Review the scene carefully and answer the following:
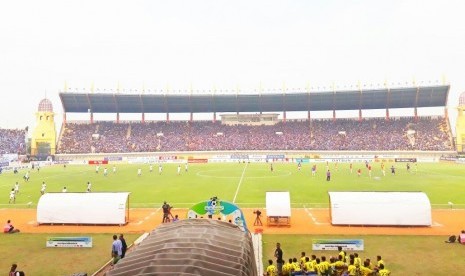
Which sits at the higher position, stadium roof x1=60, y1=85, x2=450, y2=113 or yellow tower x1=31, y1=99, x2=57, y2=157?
stadium roof x1=60, y1=85, x2=450, y2=113

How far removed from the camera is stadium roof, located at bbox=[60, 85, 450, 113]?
8681cm

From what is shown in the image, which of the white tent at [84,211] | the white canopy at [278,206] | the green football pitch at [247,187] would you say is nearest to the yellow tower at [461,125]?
the green football pitch at [247,187]

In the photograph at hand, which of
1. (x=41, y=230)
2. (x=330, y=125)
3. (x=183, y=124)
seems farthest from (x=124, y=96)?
(x=41, y=230)

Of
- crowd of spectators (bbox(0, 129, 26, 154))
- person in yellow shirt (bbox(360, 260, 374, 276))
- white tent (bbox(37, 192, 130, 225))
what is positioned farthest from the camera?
crowd of spectators (bbox(0, 129, 26, 154))

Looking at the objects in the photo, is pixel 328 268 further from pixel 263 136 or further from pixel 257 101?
pixel 257 101

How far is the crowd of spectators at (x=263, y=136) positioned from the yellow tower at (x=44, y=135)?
2614 millimetres

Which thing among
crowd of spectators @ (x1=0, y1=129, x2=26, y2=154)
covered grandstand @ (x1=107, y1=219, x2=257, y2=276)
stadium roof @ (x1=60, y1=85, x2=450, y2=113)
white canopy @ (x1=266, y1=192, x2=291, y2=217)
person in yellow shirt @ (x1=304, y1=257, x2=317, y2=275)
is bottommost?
person in yellow shirt @ (x1=304, y1=257, x2=317, y2=275)

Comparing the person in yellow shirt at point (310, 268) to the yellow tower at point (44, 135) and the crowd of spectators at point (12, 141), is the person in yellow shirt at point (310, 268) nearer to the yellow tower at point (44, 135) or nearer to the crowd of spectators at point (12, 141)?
the yellow tower at point (44, 135)

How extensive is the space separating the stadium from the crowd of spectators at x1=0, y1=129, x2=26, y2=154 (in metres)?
0.43

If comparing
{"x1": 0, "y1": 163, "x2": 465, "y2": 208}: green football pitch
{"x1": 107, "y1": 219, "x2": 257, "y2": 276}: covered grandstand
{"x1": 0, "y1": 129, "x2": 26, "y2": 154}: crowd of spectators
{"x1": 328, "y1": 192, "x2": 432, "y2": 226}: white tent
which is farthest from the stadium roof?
{"x1": 107, "y1": 219, "x2": 257, "y2": 276}: covered grandstand

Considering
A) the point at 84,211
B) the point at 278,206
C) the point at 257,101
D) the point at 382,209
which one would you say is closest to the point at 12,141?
the point at 257,101

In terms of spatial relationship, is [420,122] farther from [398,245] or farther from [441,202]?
[398,245]

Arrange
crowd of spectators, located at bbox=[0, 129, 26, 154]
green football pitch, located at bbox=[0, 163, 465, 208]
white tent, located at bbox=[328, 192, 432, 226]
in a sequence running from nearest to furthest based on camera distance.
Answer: white tent, located at bbox=[328, 192, 432, 226]
green football pitch, located at bbox=[0, 163, 465, 208]
crowd of spectators, located at bbox=[0, 129, 26, 154]

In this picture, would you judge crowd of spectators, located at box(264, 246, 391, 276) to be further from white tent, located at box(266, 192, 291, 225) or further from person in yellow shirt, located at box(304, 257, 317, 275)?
white tent, located at box(266, 192, 291, 225)
